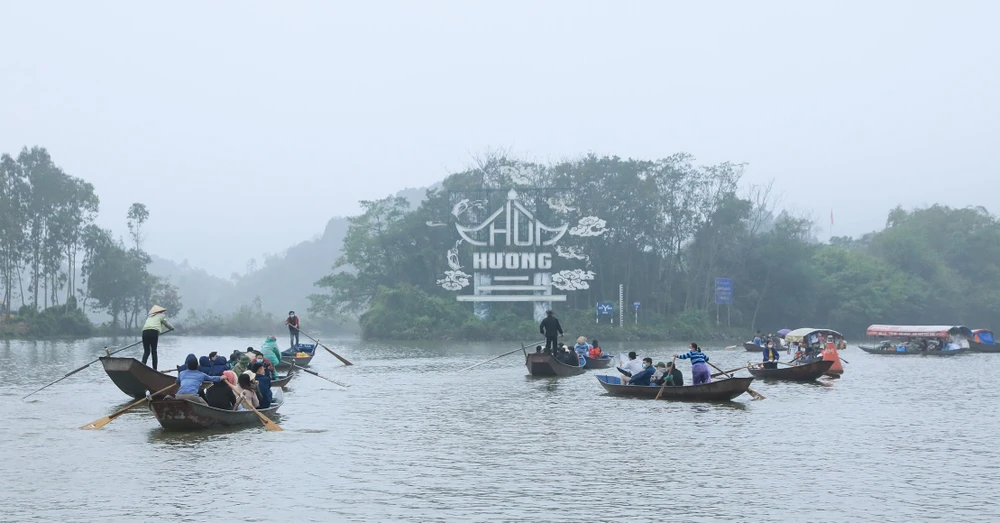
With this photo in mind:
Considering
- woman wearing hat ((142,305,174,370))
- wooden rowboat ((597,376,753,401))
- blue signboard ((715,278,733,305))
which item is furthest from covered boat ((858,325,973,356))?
woman wearing hat ((142,305,174,370))

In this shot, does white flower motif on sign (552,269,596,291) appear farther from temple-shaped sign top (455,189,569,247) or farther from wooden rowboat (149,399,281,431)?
wooden rowboat (149,399,281,431)

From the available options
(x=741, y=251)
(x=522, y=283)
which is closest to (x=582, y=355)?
(x=522, y=283)

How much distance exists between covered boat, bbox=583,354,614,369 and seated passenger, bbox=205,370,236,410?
1781 centimetres

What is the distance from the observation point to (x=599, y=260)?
233ft

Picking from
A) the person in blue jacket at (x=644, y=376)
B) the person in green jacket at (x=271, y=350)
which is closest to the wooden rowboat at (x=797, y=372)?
the person in blue jacket at (x=644, y=376)

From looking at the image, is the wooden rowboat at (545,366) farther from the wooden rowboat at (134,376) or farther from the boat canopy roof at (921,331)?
the boat canopy roof at (921,331)

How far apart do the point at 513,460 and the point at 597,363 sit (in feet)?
65.3

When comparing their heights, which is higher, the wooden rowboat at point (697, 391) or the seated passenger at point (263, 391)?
the seated passenger at point (263, 391)

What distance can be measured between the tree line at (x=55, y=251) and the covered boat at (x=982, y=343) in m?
53.7

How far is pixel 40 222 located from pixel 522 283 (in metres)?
33.1

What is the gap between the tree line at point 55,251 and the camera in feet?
203

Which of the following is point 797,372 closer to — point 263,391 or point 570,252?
point 263,391

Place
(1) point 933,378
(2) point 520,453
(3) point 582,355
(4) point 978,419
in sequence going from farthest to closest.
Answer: (3) point 582,355
(1) point 933,378
(4) point 978,419
(2) point 520,453

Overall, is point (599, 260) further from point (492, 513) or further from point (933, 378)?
point (492, 513)
